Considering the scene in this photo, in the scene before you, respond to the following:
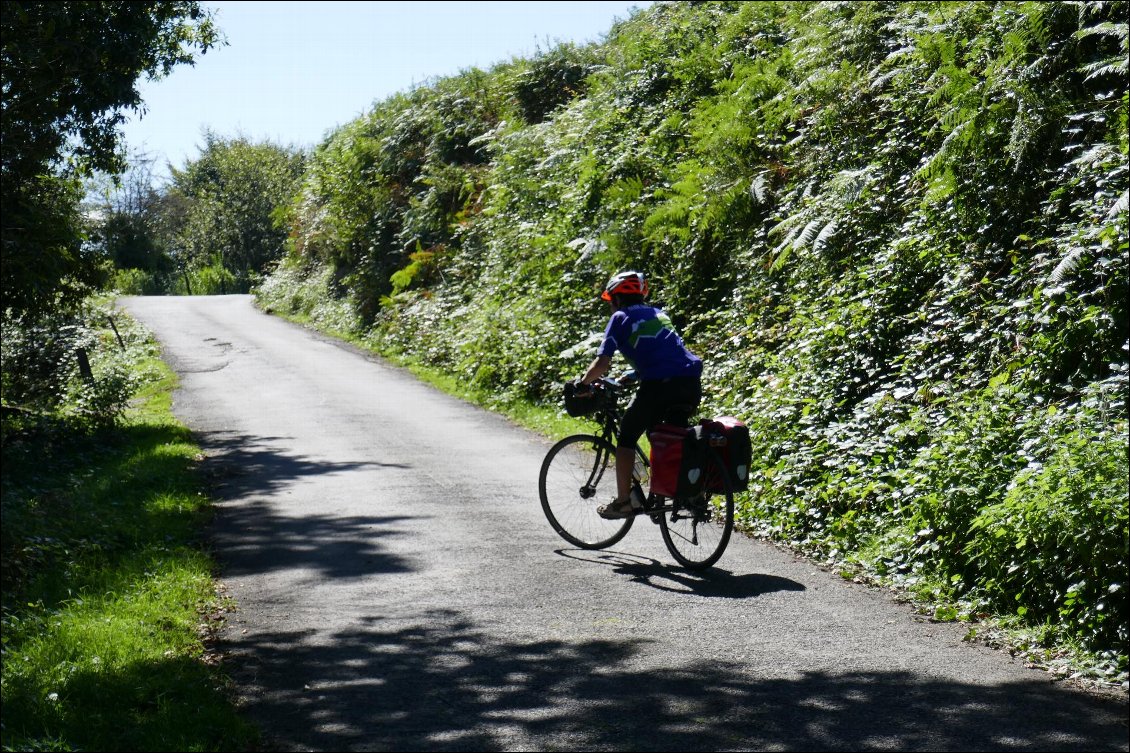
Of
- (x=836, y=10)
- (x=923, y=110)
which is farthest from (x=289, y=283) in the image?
(x=923, y=110)

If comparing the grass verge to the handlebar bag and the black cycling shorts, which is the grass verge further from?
the handlebar bag

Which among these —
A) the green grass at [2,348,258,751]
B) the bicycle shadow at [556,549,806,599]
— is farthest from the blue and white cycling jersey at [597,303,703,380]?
the green grass at [2,348,258,751]

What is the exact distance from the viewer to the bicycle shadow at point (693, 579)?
731cm

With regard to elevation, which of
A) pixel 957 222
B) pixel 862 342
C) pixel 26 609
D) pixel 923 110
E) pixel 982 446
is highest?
pixel 923 110

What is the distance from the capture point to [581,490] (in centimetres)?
880

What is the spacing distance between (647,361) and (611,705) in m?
3.26

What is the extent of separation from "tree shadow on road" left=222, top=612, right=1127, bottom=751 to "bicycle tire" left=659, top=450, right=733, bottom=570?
178 centimetres

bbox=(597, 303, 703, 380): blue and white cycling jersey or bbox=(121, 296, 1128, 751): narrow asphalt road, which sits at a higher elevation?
bbox=(597, 303, 703, 380): blue and white cycling jersey

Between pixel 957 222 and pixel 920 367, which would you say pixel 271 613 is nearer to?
pixel 920 367

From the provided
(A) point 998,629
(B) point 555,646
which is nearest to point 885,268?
(A) point 998,629

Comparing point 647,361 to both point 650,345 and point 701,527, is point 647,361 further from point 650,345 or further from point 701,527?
point 701,527

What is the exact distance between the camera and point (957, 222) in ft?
33.1

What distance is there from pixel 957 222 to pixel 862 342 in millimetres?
1394

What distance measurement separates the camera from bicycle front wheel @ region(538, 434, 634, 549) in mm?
8695
